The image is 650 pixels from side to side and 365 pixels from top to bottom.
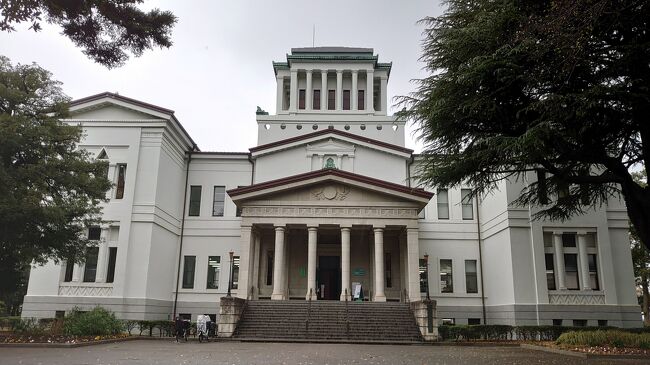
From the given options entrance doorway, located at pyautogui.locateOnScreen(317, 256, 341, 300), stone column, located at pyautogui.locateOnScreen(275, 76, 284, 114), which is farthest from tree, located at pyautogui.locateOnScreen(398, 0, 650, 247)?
stone column, located at pyautogui.locateOnScreen(275, 76, 284, 114)

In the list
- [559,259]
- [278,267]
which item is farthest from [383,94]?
[559,259]

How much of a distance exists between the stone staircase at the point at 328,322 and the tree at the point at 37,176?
9.13m

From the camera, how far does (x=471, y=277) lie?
32125mm

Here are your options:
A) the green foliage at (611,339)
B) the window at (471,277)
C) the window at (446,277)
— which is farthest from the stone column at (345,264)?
the green foliage at (611,339)

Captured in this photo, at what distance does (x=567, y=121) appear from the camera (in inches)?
542

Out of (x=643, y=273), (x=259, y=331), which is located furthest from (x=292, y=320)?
(x=643, y=273)

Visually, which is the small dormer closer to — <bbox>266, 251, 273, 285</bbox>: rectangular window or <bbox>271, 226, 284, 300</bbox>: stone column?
<bbox>266, 251, 273, 285</bbox>: rectangular window

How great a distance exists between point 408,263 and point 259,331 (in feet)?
30.8

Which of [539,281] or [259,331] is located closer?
[259,331]

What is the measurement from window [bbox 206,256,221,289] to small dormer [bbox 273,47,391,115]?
15664mm

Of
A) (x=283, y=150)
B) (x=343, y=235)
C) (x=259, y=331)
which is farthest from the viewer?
(x=283, y=150)

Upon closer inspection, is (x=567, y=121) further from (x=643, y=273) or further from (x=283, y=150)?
(x=643, y=273)

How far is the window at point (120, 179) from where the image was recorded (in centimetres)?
2977

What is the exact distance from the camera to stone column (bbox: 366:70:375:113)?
43219 millimetres
